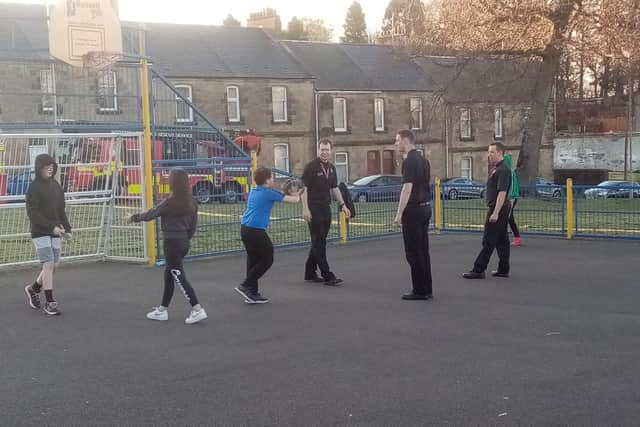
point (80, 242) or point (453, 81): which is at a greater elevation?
point (453, 81)

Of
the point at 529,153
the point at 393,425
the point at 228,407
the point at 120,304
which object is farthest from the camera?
the point at 529,153

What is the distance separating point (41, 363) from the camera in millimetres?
7402

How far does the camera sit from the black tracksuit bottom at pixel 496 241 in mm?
11656

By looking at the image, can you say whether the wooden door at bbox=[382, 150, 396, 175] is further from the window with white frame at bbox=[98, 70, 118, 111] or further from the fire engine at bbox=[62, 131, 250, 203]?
the window with white frame at bbox=[98, 70, 118, 111]

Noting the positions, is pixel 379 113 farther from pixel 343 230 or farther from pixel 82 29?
pixel 82 29

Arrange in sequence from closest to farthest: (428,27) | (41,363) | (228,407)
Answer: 1. (228,407)
2. (41,363)
3. (428,27)

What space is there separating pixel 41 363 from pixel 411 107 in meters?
44.2

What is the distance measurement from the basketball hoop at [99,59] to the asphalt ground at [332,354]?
3.22m

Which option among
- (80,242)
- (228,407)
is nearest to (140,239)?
(80,242)

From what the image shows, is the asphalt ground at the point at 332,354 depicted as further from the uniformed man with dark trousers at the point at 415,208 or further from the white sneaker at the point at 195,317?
the uniformed man with dark trousers at the point at 415,208

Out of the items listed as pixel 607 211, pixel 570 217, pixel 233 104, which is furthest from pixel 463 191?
pixel 233 104

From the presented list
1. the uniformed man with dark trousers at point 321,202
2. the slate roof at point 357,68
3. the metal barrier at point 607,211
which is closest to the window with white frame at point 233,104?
the slate roof at point 357,68

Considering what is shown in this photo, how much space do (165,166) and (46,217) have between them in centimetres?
442

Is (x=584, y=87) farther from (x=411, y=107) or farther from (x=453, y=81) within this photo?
(x=453, y=81)
